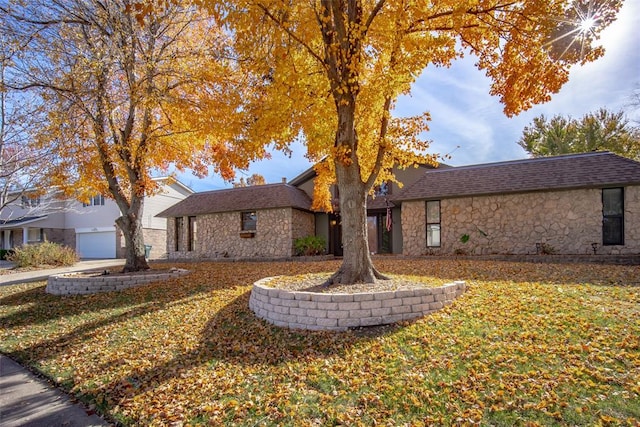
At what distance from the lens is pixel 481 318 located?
5305mm

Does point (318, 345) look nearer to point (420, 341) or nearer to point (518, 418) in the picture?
point (420, 341)

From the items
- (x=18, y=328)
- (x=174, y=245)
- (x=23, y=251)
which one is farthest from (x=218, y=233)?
(x=18, y=328)

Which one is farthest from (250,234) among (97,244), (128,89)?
(97,244)

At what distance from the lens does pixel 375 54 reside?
7594mm

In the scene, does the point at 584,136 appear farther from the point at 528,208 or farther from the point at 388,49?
the point at 388,49

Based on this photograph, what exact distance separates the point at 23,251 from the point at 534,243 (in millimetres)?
22994

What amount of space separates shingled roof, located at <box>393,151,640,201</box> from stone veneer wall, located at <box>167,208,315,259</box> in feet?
16.7

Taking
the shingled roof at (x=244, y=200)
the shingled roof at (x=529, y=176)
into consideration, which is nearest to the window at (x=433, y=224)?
the shingled roof at (x=529, y=176)

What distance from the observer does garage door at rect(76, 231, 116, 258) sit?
84.6 feet

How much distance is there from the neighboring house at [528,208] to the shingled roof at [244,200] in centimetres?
546

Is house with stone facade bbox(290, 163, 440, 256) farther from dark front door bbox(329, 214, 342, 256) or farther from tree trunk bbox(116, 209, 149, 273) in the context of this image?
tree trunk bbox(116, 209, 149, 273)

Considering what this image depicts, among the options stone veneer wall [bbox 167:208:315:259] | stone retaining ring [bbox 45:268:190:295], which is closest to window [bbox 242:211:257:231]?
stone veneer wall [bbox 167:208:315:259]

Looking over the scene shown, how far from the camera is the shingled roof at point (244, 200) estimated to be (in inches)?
675

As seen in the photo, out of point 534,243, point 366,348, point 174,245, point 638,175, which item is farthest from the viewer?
point 174,245
